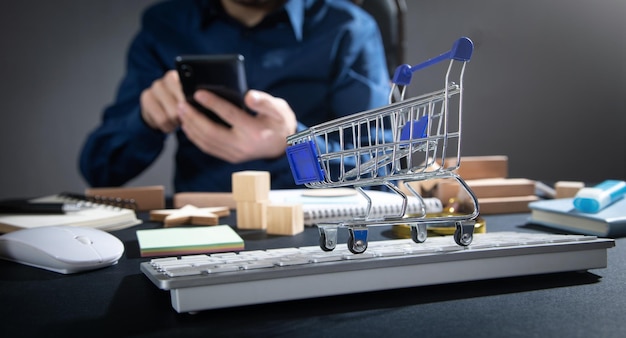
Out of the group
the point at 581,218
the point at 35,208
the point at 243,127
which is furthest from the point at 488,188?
the point at 35,208

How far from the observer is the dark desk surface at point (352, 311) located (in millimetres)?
593

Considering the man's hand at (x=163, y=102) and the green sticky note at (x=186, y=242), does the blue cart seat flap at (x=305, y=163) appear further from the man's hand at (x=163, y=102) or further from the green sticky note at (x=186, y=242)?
the man's hand at (x=163, y=102)

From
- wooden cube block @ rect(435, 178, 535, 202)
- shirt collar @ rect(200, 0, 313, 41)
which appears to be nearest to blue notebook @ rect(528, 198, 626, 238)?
wooden cube block @ rect(435, 178, 535, 202)

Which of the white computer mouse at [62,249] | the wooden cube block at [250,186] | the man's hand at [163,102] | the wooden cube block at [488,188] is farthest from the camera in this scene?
the man's hand at [163,102]

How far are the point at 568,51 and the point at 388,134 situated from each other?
3.44ft

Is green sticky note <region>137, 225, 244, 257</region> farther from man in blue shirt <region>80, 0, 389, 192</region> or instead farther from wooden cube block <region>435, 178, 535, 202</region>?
man in blue shirt <region>80, 0, 389, 192</region>

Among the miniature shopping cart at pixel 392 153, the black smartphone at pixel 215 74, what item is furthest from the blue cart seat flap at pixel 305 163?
the black smartphone at pixel 215 74

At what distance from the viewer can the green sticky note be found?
991 mm

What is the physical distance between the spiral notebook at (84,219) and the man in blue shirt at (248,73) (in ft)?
2.33

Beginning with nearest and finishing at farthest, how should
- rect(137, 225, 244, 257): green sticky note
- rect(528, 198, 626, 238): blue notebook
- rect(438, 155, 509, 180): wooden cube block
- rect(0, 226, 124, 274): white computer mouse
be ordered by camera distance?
1. rect(0, 226, 124, 274): white computer mouse
2. rect(137, 225, 244, 257): green sticky note
3. rect(528, 198, 626, 238): blue notebook
4. rect(438, 155, 509, 180): wooden cube block

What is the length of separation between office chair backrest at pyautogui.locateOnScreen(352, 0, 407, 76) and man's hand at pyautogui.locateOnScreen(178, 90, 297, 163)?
19.9 inches

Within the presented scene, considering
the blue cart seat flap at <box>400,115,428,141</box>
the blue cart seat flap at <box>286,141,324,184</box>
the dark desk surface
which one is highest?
the blue cart seat flap at <box>400,115,428,141</box>

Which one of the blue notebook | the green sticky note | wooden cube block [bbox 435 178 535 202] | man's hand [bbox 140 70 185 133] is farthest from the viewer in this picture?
man's hand [bbox 140 70 185 133]

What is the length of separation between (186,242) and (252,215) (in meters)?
0.32
